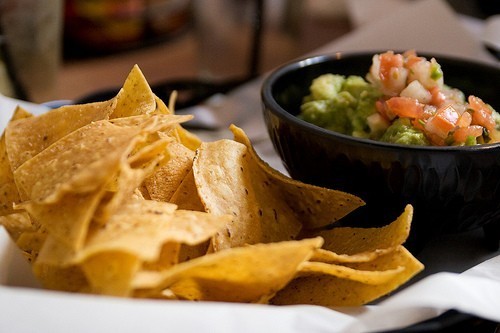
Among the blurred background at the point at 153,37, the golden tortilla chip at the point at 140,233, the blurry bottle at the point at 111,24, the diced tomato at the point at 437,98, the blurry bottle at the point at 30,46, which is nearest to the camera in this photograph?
the golden tortilla chip at the point at 140,233

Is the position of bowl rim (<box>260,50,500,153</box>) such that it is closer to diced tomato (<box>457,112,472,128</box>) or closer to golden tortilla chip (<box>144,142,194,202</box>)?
diced tomato (<box>457,112,472,128</box>)

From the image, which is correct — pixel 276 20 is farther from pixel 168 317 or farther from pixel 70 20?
pixel 168 317

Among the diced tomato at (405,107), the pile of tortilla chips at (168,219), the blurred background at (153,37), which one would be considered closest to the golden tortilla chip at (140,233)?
the pile of tortilla chips at (168,219)

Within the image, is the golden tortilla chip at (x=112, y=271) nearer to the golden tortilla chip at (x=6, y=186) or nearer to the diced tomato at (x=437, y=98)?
the golden tortilla chip at (x=6, y=186)

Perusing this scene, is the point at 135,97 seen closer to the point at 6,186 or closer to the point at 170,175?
the point at 170,175

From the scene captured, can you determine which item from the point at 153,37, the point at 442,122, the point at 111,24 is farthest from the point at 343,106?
Answer: the point at 153,37

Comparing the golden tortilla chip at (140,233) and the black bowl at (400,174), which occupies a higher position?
the golden tortilla chip at (140,233)

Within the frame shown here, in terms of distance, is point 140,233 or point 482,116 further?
point 482,116

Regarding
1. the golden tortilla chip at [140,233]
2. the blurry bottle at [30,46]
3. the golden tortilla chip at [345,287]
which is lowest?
the blurry bottle at [30,46]

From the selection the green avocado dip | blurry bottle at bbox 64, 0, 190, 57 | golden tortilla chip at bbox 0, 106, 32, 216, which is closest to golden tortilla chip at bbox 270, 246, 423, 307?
the green avocado dip
